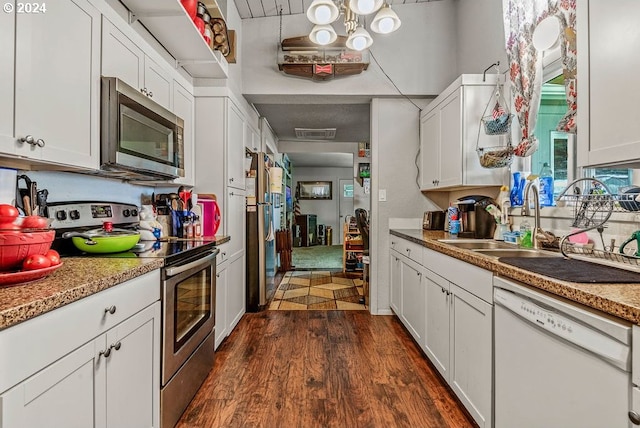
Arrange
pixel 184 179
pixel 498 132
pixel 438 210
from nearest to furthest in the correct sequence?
pixel 498 132
pixel 184 179
pixel 438 210

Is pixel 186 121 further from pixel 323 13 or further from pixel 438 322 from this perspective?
pixel 438 322

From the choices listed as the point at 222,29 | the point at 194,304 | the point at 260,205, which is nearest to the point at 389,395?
the point at 194,304

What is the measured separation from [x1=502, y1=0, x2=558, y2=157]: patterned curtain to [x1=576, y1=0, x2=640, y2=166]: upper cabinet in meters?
0.79

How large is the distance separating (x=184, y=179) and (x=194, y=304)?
3.33ft

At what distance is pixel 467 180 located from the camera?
2.57 meters

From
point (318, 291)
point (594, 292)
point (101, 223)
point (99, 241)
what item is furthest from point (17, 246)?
point (318, 291)

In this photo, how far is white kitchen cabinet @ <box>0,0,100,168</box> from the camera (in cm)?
112

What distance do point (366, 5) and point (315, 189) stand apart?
26.2 ft

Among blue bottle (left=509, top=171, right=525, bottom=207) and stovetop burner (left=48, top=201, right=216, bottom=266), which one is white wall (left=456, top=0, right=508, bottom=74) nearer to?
blue bottle (left=509, top=171, right=525, bottom=207)

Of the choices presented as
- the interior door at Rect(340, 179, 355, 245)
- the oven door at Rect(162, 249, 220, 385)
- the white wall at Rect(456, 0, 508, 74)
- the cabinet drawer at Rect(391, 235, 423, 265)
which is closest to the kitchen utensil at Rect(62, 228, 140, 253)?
the oven door at Rect(162, 249, 220, 385)

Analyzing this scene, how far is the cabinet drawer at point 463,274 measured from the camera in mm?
1483

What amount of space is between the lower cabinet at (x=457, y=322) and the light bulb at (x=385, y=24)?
142 centimetres

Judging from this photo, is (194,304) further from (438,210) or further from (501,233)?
(438,210)

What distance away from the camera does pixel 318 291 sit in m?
4.31
